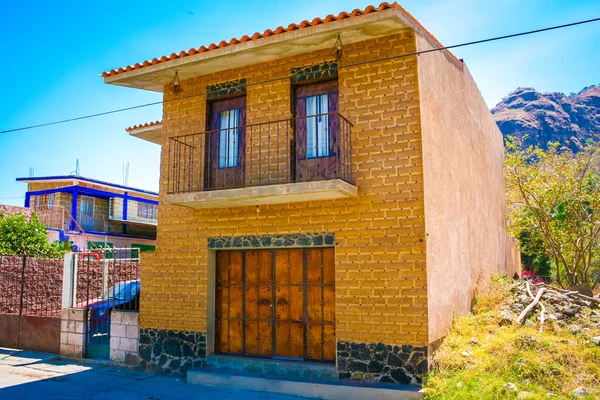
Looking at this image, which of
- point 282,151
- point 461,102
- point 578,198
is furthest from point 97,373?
point 578,198

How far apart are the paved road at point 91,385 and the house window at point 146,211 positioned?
20.1m

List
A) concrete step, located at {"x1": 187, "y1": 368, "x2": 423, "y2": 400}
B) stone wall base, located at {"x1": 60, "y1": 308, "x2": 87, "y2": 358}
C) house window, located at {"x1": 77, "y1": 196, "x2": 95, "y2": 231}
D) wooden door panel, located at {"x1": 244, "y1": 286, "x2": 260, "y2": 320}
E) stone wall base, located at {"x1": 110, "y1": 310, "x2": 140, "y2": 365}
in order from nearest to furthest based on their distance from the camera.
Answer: concrete step, located at {"x1": 187, "y1": 368, "x2": 423, "y2": 400} < wooden door panel, located at {"x1": 244, "y1": 286, "x2": 260, "y2": 320} < stone wall base, located at {"x1": 110, "y1": 310, "x2": 140, "y2": 365} < stone wall base, located at {"x1": 60, "y1": 308, "x2": 87, "y2": 358} < house window, located at {"x1": 77, "y1": 196, "x2": 95, "y2": 231}

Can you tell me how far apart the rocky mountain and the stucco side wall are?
218 feet

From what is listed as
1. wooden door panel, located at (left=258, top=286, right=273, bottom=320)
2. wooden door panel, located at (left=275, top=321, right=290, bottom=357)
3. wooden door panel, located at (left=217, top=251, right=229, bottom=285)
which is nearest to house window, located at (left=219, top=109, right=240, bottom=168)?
wooden door panel, located at (left=217, top=251, right=229, bottom=285)

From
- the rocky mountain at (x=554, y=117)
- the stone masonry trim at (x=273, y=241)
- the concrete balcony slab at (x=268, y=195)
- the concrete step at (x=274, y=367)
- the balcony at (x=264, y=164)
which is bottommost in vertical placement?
the concrete step at (x=274, y=367)

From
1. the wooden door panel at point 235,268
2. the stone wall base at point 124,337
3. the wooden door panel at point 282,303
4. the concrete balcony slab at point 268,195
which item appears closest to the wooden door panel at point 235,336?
the wooden door panel at point 235,268

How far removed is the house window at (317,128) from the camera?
8498 mm

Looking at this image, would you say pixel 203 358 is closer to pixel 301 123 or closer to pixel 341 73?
pixel 301 123

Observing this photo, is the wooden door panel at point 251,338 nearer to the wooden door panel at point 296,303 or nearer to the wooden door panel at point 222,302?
the wooden door panel at point 222,302

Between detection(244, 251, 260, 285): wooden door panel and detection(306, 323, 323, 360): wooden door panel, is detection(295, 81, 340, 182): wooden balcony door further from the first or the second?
detection(306, 323, 323, 360): wooden door panel

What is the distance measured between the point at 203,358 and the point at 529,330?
5676mm

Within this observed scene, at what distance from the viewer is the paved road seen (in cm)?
777

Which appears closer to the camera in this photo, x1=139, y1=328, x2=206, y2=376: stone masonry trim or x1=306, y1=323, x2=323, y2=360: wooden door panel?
x1=306, y1=323, x2=323, y2=360: wooden door panel

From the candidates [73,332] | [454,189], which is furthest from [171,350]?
[454,189]
